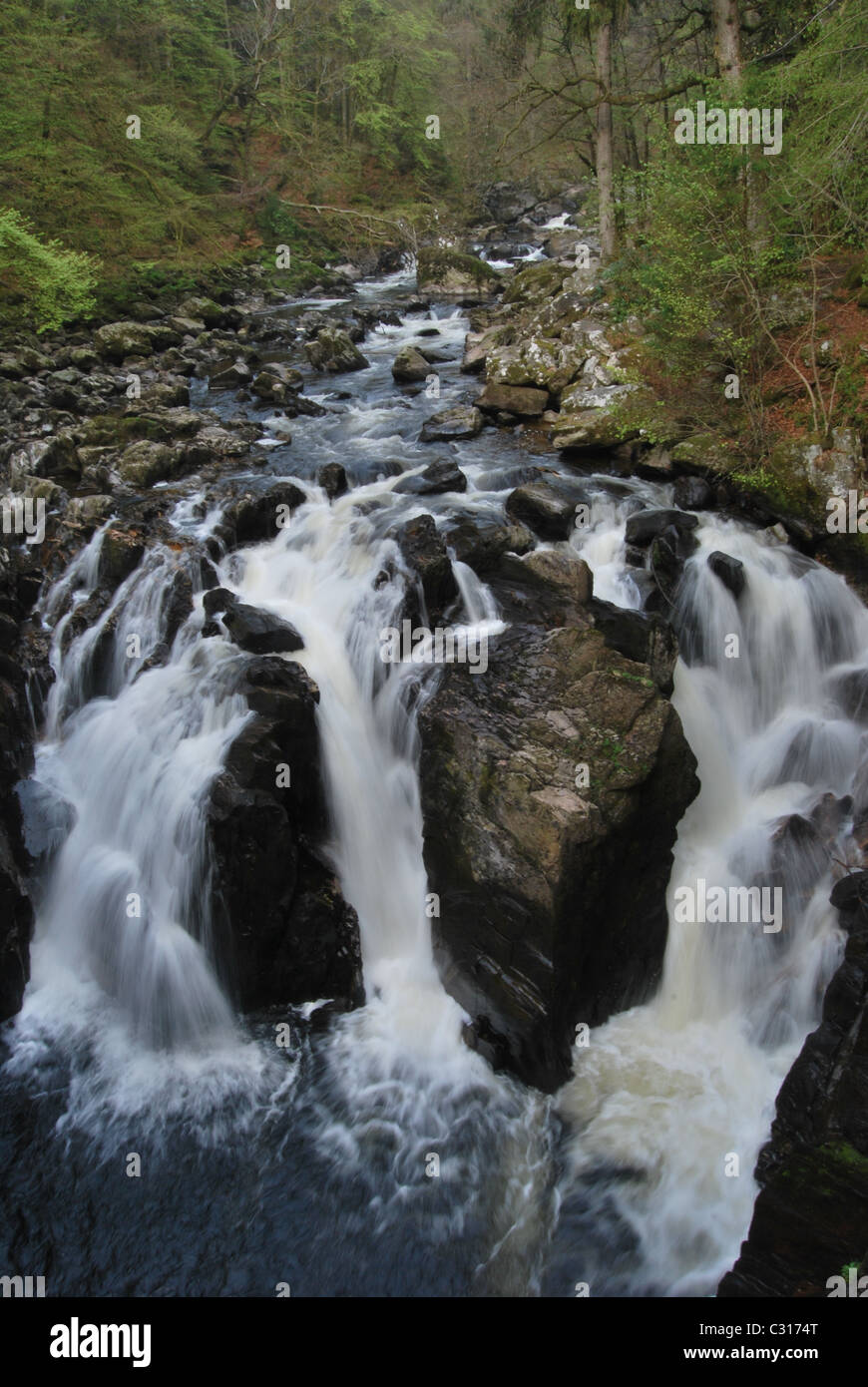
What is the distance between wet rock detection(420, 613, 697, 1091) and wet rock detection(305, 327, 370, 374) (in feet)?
46.1

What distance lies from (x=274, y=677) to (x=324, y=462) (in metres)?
6.20

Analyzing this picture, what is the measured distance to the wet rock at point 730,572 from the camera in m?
9.52

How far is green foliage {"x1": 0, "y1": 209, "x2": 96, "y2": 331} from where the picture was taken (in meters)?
18.4

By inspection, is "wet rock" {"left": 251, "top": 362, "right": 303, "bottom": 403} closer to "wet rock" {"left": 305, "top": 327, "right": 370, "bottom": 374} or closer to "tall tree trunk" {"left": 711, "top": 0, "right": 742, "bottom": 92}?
"wet rock" {"left": 305, "top": 327, "right": 370, "bottom": 374}

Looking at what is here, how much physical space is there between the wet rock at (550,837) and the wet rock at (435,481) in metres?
4.94

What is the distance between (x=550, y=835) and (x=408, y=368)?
1444 centimetres

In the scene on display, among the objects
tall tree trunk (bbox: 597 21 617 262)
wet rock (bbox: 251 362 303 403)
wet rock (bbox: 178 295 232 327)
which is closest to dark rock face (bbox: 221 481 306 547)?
wet rock (bbox: 251 362 303 403)

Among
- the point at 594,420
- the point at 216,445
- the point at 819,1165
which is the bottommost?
the point at 819,1165

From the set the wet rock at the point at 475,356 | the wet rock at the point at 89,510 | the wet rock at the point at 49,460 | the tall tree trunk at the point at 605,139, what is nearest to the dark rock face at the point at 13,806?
the wet rock at the point at 89,510

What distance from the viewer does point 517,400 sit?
49.0 ft

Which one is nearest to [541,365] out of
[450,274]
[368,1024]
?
[368,1024]

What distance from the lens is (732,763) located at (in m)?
8.62

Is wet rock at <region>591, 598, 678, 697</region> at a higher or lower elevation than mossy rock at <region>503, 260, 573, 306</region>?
lower

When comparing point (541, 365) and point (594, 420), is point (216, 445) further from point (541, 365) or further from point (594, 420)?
point (594, 420)
